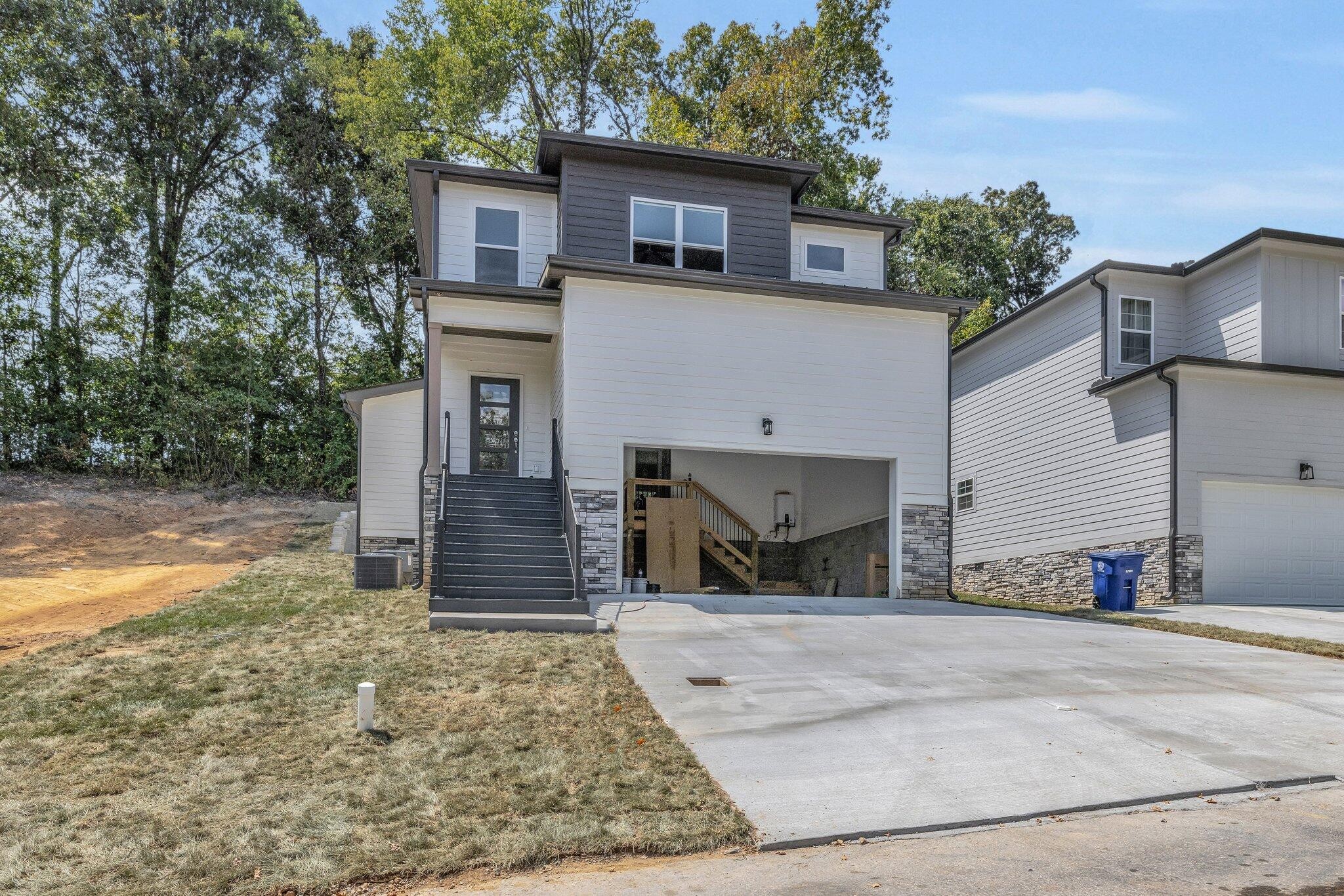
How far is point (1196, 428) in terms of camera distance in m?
14.7

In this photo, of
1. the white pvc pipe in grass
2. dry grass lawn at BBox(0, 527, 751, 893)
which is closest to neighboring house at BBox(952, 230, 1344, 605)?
dry grass lawn at BBox(0, 527, 751, 893)

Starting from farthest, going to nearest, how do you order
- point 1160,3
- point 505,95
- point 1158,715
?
point 505,95, point 1160,3, point 1158,715

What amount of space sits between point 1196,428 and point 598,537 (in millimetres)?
9612

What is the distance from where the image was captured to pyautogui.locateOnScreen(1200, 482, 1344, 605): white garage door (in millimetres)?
14664

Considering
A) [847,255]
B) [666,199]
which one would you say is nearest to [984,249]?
[847,255]

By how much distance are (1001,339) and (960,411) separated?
2.30 m

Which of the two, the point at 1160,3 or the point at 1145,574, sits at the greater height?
the point at 1160,3

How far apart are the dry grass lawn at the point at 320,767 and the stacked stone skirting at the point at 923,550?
6.59 m

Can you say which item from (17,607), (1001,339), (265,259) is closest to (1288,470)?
(1001,339)

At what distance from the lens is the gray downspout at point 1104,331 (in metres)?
16.5

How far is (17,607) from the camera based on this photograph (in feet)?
35.7

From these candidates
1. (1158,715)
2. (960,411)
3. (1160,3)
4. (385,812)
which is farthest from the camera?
(960,411)

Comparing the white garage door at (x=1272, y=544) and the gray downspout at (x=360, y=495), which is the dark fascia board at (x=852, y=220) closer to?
the white garage door at (x=1272, y=544)

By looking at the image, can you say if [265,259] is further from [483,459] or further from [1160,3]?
[1160,3]
